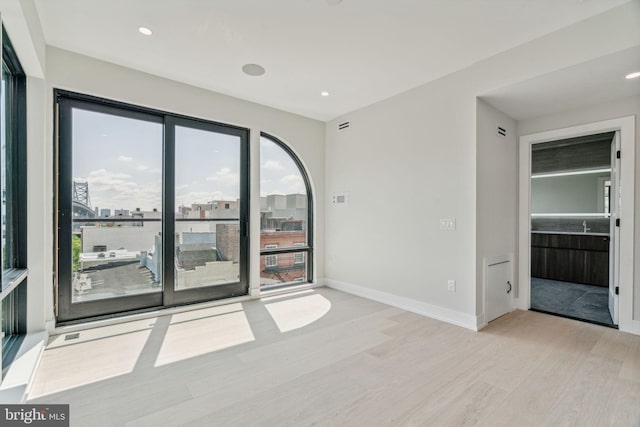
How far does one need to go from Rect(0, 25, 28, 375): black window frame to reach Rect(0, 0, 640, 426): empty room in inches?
0.8

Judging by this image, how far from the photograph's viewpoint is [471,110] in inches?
132

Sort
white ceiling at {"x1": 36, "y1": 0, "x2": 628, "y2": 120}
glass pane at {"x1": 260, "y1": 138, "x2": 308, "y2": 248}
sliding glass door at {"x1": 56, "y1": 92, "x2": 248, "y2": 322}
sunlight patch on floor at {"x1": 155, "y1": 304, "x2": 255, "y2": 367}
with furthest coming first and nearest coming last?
glass pane at {"x1": 260, "y1": 138, "x2": 308, "y2": 248} → sliding glass door at {"x1": 56, "y1": 92, "x2": 248, "y2": 322} → sunlight patch on floor at {"x1": 155, "y1": 304, "x2": 255, "y2": 367} → white ceiling at {"x1": 36, "y1": 0, "x2": 628, "y2": 120}

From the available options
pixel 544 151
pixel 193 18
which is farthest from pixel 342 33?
pixel 544 151

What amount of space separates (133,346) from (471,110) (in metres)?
4.29

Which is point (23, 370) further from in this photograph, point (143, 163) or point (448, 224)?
point (448, 224)

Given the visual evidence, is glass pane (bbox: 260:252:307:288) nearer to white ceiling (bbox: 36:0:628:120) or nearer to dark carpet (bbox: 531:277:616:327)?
white ceiling (bbox: 36:0:628:120)

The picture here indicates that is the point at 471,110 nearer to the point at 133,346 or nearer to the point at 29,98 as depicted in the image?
the point at 133,346

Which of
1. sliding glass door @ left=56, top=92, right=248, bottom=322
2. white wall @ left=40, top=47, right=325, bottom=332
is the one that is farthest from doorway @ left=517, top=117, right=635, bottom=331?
sliding glass door @ left=56, top=92, right=248, bottom=322

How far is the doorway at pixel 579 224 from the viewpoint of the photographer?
324cm

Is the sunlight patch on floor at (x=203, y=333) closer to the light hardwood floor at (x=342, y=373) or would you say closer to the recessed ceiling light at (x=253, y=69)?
the light hardwood floor at (x=342, y=373)

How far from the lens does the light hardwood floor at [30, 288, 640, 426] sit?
1881 mm

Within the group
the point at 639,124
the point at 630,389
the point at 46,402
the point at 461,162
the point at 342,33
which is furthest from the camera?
the point at 461,162

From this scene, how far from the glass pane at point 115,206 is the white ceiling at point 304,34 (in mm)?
827

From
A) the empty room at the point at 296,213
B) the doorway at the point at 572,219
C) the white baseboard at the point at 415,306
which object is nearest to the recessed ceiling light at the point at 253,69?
the empty room at the point at 296,213
